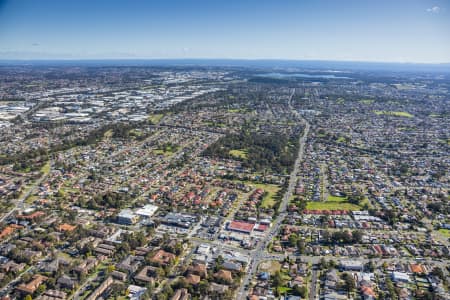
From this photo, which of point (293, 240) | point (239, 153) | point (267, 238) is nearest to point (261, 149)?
point (239, 153)

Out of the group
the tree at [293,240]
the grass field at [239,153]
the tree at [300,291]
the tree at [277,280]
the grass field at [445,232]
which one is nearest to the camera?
the tree at [300,291]

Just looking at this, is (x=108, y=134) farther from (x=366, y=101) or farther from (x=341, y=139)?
(x=366, y=101)

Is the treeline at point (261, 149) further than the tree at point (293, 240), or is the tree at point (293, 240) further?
the treeline at point (261, 149)

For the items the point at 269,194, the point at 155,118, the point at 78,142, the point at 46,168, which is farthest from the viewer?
the point at 155,118

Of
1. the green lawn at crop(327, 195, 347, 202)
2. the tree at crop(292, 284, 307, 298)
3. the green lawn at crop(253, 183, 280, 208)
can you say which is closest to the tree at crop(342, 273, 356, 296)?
the tree at crop(292, 284, 307, 298)

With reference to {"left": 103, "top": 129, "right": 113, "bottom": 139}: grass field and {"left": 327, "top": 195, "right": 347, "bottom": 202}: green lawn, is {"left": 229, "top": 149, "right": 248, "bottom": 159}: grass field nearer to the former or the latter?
{"left": 327, "top": 195, "right": 347, "bottom": 202}: green lawn

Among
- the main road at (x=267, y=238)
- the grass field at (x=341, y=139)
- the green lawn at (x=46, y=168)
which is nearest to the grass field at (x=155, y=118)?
the green lawn at (x=46, y=168)

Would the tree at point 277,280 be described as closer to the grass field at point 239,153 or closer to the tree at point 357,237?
the tree at point 357,237
